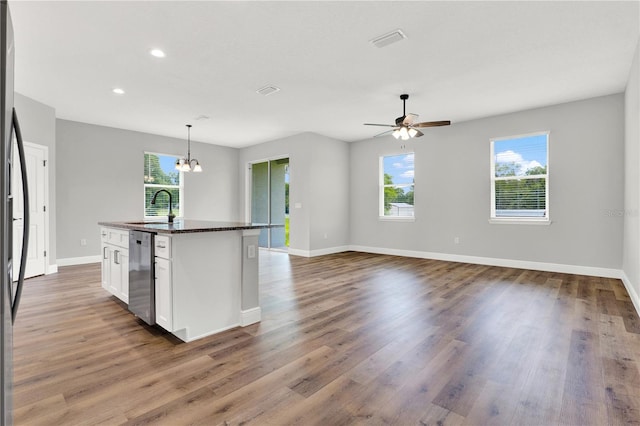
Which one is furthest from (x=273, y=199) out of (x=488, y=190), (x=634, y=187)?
(x=634, y=187)

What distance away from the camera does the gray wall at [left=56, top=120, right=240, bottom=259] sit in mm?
5984

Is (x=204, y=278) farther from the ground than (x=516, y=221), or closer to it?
closer to it

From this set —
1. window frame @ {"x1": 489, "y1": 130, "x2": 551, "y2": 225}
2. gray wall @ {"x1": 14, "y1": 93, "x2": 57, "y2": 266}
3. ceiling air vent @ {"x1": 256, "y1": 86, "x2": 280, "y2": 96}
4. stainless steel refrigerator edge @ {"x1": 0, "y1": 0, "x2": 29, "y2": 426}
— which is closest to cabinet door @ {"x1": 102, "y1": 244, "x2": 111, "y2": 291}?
gray wall @ {"x1": 14, "y1": 93, "x2": 57, "y2": 266}

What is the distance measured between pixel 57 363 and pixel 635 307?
5.21m

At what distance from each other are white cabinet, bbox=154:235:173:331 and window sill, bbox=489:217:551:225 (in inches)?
214

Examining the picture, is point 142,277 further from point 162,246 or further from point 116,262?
point 116,262

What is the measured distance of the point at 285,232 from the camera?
8.09 meters

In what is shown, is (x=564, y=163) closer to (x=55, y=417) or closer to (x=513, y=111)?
(x=513, y=111)

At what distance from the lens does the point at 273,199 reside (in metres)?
8.12

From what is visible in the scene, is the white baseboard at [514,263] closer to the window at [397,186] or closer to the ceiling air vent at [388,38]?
the window at [397,186]

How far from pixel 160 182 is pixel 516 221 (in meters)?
7.35

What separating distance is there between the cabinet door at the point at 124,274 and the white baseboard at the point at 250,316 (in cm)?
124

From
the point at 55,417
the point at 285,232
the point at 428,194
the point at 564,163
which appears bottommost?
the point at 55,417

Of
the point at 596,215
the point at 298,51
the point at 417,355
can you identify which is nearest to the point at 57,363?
the point at 417,355
